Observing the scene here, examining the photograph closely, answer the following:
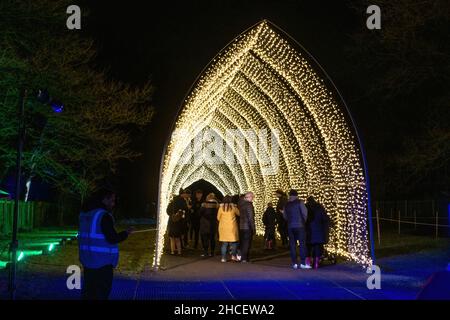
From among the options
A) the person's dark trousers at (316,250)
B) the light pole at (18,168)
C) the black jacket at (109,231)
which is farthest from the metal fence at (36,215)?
the black jacket at (109,231)

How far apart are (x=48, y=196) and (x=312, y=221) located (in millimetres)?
36739

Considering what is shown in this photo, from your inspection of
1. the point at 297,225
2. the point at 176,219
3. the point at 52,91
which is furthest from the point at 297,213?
the point at 52,91

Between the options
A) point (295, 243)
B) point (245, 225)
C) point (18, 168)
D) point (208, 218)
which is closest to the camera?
point (18, 168)

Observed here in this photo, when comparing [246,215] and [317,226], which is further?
[246,215]

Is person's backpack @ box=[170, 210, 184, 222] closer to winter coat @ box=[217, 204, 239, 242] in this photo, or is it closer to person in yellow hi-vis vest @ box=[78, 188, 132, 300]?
winter coat @ box=[217, 204, 239, 242]

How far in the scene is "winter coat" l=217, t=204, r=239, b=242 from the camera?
51.9 ft

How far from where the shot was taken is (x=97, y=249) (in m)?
7.48

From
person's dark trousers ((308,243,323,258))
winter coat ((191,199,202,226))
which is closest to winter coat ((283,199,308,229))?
person's dark trousers ((308,243,323,258))

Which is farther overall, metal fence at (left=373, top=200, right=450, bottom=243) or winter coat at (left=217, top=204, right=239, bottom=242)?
metal fence at (left=373, top=200, right=450, bottom=243)

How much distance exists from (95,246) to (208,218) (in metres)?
9.80

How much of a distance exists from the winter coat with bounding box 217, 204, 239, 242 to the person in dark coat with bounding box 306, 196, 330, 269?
6.25 ft

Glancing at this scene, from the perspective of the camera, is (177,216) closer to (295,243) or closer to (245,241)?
(245,241)

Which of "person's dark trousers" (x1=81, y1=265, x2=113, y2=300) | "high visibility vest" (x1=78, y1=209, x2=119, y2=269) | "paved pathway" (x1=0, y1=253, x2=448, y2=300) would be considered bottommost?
"paved pathway" (x1=0, y1=253, x2=448, y2=300)
